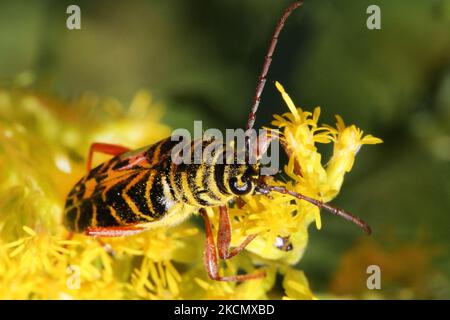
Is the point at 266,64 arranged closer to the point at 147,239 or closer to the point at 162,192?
the point at 162,192

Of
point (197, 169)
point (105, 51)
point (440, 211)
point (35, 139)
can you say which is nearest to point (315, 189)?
point (197, 169)

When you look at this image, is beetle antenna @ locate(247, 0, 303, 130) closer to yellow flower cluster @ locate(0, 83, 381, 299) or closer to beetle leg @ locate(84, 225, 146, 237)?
yellow flower cluster @ locate(0, 83, 381, 299)

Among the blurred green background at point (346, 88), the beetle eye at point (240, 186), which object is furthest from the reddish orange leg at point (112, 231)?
the blurred green background at point (346, 88)

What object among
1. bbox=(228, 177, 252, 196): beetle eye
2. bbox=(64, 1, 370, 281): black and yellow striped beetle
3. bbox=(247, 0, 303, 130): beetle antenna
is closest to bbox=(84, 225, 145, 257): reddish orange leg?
bbox=(64, 1, 370, 281): black and yellow striped beetle

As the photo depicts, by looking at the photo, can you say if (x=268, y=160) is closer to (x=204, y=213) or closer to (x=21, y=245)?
(x=204, y=213)

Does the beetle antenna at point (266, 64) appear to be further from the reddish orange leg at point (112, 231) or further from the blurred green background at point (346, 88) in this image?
the reddish orange leg at point (112, 231)

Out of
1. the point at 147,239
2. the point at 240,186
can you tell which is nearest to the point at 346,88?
the point at 240,186
